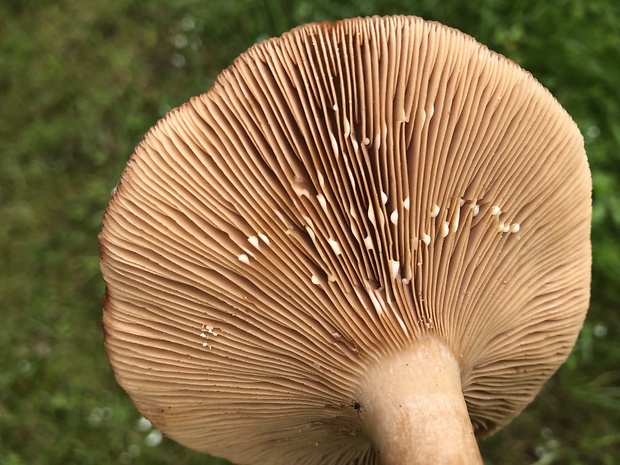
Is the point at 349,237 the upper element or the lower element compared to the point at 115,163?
lower

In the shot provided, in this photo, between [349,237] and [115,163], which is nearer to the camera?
[349,237]

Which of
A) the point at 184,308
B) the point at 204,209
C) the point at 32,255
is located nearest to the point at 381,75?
the point at 204,209

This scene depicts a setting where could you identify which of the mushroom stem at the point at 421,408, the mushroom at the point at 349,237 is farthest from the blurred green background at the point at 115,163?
the mushroom stem at the point at 421,408

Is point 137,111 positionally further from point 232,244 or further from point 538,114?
point 538,114

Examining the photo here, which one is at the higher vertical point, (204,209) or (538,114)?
(538,114)

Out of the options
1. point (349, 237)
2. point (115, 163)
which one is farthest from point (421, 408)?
point (115, 163)

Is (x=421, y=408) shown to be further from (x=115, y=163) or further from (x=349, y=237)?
(x=115, y=163)
